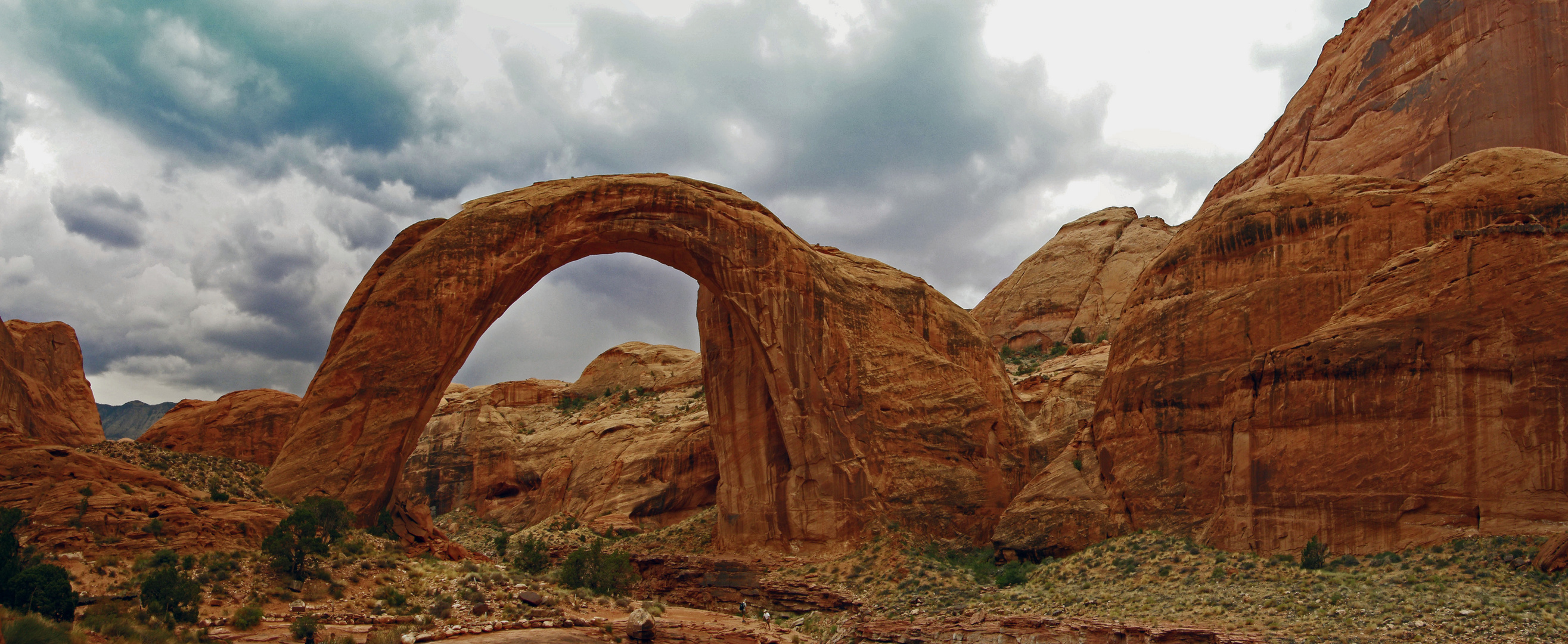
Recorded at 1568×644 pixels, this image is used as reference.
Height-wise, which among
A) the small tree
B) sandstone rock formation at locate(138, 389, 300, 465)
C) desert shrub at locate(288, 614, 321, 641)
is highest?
sandstone rock formation at locate(138, 389, 300, 465)

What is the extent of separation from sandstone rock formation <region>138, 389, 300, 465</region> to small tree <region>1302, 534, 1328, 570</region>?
35123mm

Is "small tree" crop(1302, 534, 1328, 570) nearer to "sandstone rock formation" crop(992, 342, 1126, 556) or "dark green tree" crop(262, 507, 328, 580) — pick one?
"sandstone rock formation" crop(992, 342, 1126, 556)

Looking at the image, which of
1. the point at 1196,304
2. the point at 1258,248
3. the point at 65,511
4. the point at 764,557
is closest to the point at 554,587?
the point at 764,557

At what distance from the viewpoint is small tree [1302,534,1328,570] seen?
18.8 metres

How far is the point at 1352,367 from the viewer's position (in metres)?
19.5

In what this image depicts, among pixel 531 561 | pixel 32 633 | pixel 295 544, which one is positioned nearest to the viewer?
pixel 32 633

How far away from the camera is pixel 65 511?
17969mm

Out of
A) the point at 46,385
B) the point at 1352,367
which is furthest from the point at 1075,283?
the point at 46,385

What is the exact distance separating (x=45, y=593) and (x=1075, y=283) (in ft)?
156

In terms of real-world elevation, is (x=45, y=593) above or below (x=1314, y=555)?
below

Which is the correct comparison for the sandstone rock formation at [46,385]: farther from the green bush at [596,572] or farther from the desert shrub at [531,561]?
the green bush at [596,572]

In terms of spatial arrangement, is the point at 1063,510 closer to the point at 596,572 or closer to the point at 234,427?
the point at 596,572

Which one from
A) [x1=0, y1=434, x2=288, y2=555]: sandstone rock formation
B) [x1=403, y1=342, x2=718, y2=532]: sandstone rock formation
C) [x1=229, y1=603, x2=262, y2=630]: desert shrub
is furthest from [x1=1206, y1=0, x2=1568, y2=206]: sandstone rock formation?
[x1=0, y1=434, x2=288, y2=555]: sandstone rock formation

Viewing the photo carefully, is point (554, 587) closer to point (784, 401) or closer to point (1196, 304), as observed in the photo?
point (784, 401)
